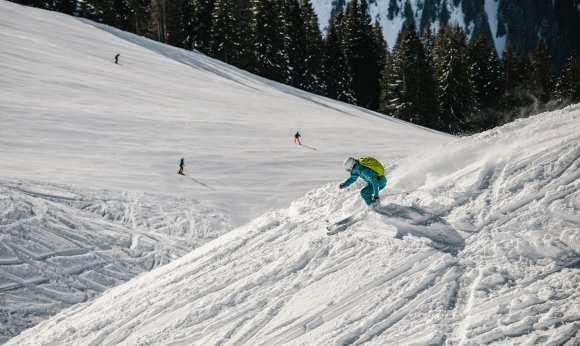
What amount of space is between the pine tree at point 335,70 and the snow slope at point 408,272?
3915 centimetres

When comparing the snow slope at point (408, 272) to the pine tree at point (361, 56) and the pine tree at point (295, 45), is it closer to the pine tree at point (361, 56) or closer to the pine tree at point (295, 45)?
the pine tree at point (361, 56)

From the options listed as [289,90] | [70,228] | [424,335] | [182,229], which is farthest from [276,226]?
[289,90]

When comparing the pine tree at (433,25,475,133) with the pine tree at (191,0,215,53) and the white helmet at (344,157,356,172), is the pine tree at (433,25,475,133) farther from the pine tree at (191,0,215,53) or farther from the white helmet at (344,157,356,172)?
the white helmet at (344,157,356,172)

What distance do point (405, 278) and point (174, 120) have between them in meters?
20.7

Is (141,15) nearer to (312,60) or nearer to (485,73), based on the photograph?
(312,60)

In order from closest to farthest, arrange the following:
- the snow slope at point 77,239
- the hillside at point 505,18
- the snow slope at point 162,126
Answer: the snow slope at point 77,239
the snow slope at point 162,126
the hillside at point 505,18

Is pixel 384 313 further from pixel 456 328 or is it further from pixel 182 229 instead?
pixel 182 229

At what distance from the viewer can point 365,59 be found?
48.5 metres

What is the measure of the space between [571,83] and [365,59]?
2036 centimetres

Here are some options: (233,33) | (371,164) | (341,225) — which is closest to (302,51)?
(233,33)

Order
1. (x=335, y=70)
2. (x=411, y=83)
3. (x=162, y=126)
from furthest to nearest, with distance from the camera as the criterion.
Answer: (x=335, y=70)
(x=411, y=83)
(x=162, y=126)

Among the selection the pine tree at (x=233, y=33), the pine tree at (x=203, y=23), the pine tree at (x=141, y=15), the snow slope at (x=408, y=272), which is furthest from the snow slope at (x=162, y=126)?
the pine tree at (x=141, y=15)

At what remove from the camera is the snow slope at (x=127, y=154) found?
463 inches

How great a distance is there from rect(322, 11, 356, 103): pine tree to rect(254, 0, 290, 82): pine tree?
4.29 metres
